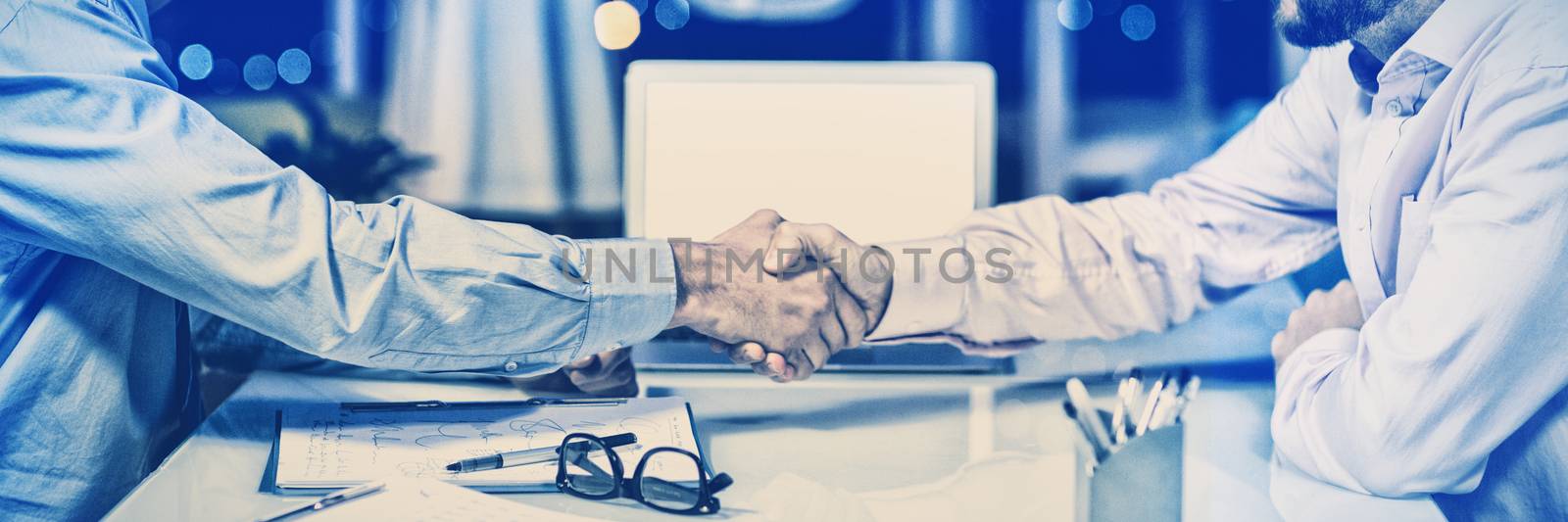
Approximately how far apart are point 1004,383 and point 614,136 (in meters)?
0.49

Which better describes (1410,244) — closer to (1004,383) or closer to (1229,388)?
(1229,388)

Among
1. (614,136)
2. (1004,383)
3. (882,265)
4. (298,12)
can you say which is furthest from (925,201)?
(298,12)

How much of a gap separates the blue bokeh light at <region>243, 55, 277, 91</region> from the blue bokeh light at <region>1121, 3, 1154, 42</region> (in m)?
0.86

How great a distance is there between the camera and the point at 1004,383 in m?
1.14

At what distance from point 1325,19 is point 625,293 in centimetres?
71

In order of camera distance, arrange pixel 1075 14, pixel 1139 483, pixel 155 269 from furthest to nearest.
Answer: pixel 1075 14
pixel 1139 483
pixel 155 269

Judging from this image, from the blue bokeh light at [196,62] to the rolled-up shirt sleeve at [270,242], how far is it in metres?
0.19

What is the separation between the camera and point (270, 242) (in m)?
0.84

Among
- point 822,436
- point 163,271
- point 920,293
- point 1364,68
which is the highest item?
point 1364,68

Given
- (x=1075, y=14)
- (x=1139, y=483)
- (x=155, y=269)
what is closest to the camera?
(x=155, y=269)

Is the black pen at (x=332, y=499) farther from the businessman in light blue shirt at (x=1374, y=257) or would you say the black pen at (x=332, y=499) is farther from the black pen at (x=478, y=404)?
the businessman in light blue shirt at (x=1374, y=257)

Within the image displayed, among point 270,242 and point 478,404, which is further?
point 478,404

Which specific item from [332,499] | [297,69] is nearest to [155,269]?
[332,499]
